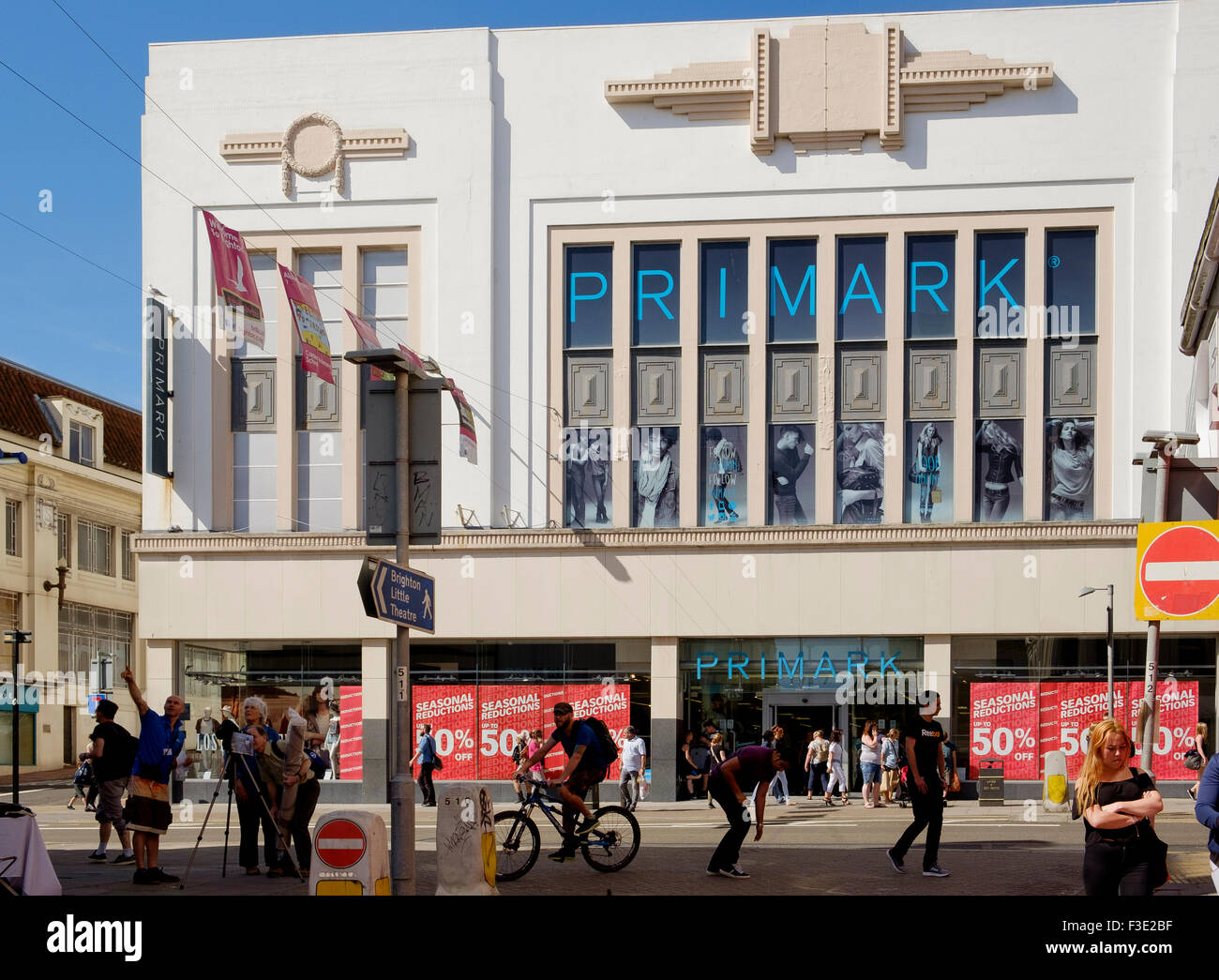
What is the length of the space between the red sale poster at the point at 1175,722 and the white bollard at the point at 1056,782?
498 cm

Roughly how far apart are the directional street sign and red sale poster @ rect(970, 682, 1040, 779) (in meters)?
20.0

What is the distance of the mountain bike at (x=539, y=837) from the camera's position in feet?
47.0

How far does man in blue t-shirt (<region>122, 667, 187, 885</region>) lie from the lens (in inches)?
547

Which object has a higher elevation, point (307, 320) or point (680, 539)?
point (307, 320)

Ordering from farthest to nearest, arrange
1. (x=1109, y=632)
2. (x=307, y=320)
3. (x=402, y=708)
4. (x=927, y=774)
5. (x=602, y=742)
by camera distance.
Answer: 1. (x=1109, y=632)
2. (x=307, y=320)
3. (x=602, y=742)
4. (x=927, y=774)
5. (x=402, y=708)

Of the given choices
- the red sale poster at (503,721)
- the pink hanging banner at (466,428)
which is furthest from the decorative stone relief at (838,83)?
the red sale poster at (503,721)

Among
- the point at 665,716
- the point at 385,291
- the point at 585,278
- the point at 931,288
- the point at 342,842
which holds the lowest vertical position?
the point at 665,716

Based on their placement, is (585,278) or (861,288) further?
(585,278)

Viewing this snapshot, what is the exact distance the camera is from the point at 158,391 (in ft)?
103

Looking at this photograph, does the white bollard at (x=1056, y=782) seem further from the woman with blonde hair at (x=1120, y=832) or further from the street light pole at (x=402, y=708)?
the woman with blonde hair at (x=1120, y=832)

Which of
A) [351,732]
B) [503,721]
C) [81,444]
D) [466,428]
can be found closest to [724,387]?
[466,428]

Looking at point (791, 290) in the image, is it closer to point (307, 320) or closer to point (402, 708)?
point (307, 320)

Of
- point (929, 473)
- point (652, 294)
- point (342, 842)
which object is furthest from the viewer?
point (652, 294)

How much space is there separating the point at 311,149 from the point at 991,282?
15.1 m
